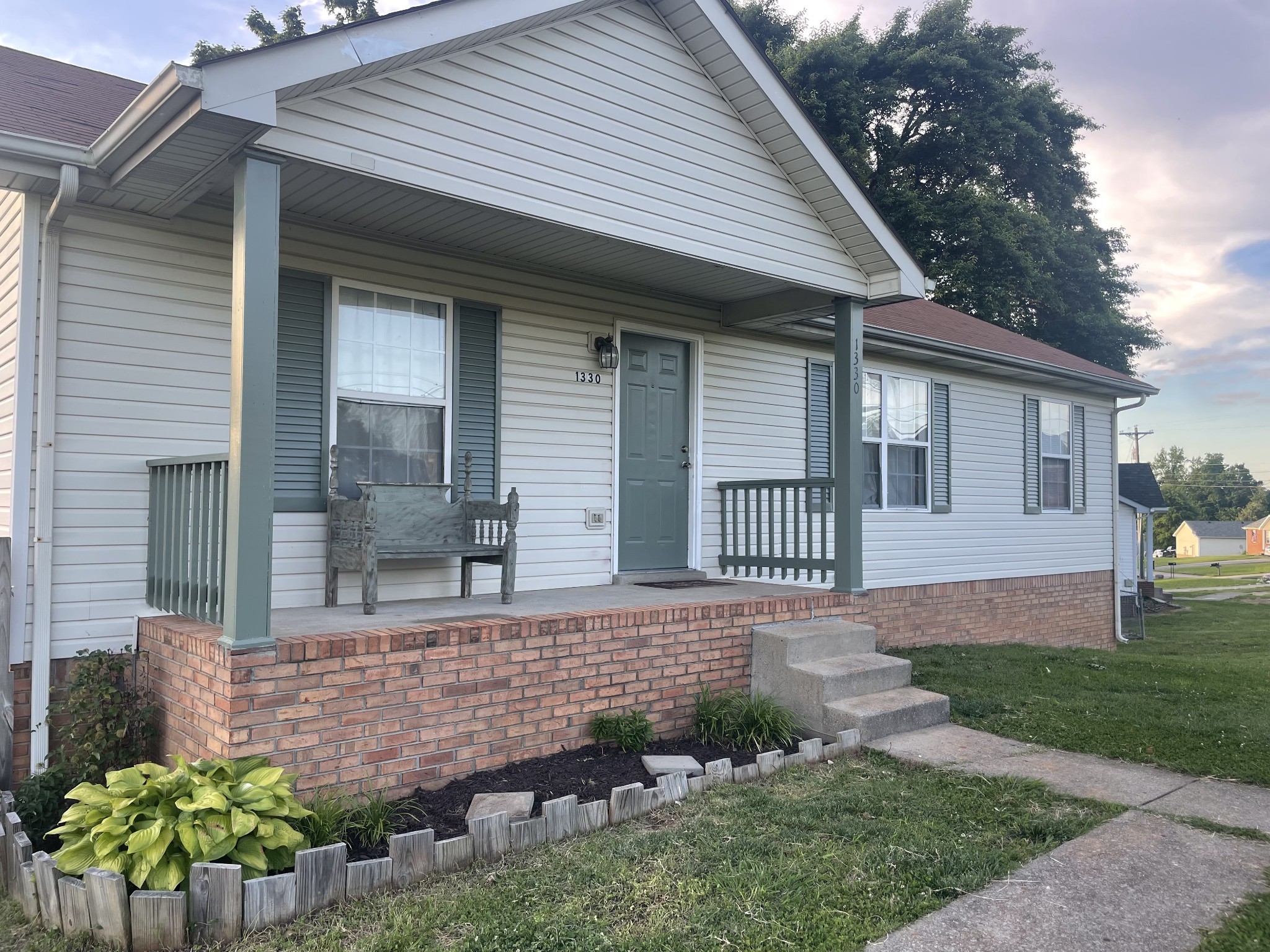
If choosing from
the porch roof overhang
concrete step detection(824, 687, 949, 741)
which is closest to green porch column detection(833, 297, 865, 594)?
the porch roof overhang

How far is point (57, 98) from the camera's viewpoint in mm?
5266

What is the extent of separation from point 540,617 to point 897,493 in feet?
18.8

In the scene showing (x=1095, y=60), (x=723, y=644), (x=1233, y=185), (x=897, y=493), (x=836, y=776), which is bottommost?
(x=836, y=776)

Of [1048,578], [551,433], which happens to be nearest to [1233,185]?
[1048,578]

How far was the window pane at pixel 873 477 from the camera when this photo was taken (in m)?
9.20

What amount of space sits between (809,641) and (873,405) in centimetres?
419

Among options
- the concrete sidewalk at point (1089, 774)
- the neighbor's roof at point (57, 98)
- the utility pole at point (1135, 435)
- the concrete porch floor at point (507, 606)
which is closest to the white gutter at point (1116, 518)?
the concrete porch floor at point (507, 606)

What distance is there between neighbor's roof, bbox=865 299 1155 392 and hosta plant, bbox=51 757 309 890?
275 inches

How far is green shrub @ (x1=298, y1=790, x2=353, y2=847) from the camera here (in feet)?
11.5

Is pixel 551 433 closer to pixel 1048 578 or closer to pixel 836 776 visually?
pixel 836 776

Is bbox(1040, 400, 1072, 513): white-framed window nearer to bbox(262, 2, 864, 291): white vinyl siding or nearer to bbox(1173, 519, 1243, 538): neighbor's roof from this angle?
bbox(262, 2, 864, 291): white vinyl siding

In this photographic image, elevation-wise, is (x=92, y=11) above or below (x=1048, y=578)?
above

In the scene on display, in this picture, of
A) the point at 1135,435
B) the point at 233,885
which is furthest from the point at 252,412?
the point at 1135,435

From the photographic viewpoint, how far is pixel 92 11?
1398 centimetres
